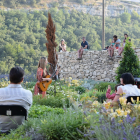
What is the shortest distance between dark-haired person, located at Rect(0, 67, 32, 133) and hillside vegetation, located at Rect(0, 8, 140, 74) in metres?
30.8

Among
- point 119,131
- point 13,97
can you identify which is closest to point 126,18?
point 13,97

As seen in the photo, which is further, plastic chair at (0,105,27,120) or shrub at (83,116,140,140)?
plastic chair at (0,105,27,120)

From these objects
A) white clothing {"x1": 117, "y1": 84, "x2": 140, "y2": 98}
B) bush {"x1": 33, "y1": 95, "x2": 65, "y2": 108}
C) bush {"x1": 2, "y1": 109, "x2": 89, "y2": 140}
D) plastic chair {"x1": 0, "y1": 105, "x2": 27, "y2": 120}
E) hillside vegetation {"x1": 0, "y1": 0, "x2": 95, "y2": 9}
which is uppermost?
hillside vegetation {"x1": 0, "y1": 0, "x2": 95, "y2": 9}

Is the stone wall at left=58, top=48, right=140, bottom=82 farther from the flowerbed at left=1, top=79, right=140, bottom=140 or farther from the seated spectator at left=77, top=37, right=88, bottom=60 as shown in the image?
the flowerbed at left=1, top=79, right=140, bottom=140

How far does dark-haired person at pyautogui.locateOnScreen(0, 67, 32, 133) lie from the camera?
3.09m

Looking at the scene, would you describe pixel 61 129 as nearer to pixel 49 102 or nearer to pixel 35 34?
pixel 49 102

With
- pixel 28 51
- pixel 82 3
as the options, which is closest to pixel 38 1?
pixel 82 3

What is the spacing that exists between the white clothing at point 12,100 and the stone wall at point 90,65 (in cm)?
857

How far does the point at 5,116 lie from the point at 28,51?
34.5 meters

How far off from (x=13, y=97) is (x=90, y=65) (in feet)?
34.2

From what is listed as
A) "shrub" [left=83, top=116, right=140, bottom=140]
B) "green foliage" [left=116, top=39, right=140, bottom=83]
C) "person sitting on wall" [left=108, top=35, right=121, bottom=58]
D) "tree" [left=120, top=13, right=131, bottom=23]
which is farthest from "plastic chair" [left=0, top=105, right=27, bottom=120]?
"tree" [left=120, top=13, right=131, bottom=23]

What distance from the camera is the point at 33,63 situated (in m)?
35.8

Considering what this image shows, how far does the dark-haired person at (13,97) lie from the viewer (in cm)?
309

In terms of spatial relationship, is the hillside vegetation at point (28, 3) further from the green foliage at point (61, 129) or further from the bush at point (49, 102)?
the green foliage at point (61, 129)
